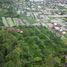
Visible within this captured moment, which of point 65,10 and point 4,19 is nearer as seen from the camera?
point 4,19

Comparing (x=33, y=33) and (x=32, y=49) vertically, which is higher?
(x=32, y=49)

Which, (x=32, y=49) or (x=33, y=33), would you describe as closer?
(x=32, y=49)

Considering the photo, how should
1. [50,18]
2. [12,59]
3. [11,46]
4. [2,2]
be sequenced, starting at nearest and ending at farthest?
[12,59] < [11,46] < [50,18] < [2,2]

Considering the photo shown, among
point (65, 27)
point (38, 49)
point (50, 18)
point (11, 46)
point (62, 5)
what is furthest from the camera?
point (62, 5)

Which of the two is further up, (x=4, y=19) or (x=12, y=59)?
(x=12, y=59)

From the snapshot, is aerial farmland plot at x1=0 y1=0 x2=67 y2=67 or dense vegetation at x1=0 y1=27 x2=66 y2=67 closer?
dense vegetation at x1=0 y1=27 x2=66 y2=67

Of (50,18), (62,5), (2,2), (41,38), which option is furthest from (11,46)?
(62,5)

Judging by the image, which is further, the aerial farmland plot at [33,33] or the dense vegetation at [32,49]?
the aerial farmland plot at [33,33]

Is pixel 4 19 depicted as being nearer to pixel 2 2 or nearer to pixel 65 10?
pixel 2 2
